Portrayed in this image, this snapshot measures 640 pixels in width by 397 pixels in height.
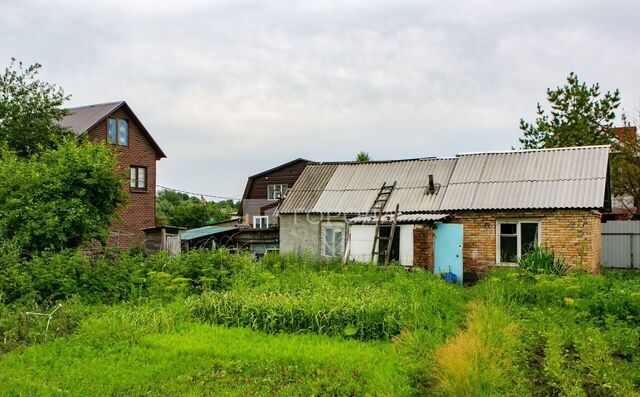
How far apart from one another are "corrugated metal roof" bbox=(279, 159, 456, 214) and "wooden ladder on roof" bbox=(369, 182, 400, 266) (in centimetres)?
20

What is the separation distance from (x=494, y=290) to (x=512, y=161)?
8.92 metres

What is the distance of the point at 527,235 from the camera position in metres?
16.4

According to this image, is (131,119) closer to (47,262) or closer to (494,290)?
(47,262)

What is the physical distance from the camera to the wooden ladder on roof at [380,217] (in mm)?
16031

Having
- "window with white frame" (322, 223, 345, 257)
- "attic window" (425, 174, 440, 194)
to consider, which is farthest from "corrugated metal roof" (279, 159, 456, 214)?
"window with white frame" (322, 223, 345, 257)

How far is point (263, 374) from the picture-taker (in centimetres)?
679

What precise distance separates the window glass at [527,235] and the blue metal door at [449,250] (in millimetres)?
1946

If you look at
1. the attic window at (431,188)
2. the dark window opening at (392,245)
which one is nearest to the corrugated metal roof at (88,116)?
the dark window opening at (392,245)

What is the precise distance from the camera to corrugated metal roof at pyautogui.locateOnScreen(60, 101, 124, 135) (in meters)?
27.0

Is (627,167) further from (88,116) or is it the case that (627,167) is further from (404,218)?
(88,116)

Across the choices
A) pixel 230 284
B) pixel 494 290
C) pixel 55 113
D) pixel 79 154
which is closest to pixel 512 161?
pixel 494 290

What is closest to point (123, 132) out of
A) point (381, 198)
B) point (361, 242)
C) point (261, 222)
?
point (261, 222)

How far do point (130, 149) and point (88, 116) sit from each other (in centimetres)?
262

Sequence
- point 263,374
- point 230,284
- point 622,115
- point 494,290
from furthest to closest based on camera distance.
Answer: point 622,115 < point 230,284 < point 494,290 < point 263,374
